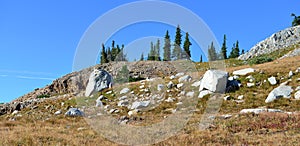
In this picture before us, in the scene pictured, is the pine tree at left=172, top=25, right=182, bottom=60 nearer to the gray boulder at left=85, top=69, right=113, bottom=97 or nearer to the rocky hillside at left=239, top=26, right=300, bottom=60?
the rocky hillside at left=239, top=26, right=300, bottom=60

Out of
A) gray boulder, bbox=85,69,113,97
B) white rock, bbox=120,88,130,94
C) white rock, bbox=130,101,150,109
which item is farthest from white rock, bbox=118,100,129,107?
gray boulder, bbox=85,69,113,97

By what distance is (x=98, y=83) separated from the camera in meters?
46.7

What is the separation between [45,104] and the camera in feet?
142

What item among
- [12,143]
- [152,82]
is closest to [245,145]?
[12,143]

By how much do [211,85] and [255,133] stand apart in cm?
1740

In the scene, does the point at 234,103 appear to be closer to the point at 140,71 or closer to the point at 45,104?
the point at 45,104

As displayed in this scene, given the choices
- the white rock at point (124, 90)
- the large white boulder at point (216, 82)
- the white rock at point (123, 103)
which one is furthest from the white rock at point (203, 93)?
the white rock at point (124, 90)

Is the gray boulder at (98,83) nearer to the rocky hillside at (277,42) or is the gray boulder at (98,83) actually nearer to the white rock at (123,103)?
the white rock at (123,103)

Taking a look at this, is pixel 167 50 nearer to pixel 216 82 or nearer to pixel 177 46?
pixel 177 46

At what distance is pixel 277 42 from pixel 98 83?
66.1 metres

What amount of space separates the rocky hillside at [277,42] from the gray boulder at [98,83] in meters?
55.3

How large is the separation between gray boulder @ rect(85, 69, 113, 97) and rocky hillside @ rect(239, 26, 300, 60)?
5529 centimetres

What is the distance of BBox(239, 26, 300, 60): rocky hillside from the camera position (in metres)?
88.8

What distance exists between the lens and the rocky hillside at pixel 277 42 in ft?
291
